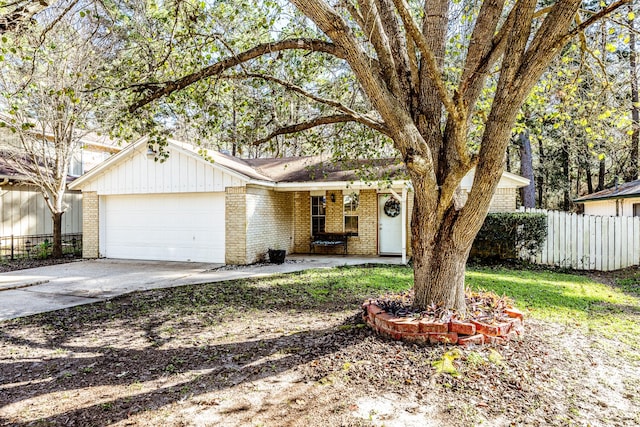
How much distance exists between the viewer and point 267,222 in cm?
1273

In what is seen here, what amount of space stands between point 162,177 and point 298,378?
10.2 metres

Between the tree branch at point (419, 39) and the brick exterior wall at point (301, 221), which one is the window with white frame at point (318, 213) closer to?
the brick exterior wall at point (301, 221)

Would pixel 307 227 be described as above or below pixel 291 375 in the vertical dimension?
above

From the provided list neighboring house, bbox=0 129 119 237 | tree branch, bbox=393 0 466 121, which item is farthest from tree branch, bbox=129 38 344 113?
neighboring house, bbox=0 129 119 237

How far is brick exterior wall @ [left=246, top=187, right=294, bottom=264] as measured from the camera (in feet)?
38.7

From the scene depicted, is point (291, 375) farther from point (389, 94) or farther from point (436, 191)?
point (389, 94)

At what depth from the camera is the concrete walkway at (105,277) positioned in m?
7.33

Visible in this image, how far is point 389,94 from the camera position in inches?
164

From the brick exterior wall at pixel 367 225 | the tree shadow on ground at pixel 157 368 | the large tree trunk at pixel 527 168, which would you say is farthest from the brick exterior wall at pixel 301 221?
the large tree trunk at pixel 527 168

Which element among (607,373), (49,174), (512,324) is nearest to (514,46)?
(512,324)

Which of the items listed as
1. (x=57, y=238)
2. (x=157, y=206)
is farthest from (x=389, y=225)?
(x=57, y=238)

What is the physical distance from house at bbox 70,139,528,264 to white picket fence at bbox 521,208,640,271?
1.59 m

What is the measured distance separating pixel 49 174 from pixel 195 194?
5008mm

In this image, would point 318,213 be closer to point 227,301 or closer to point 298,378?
point 227,301
